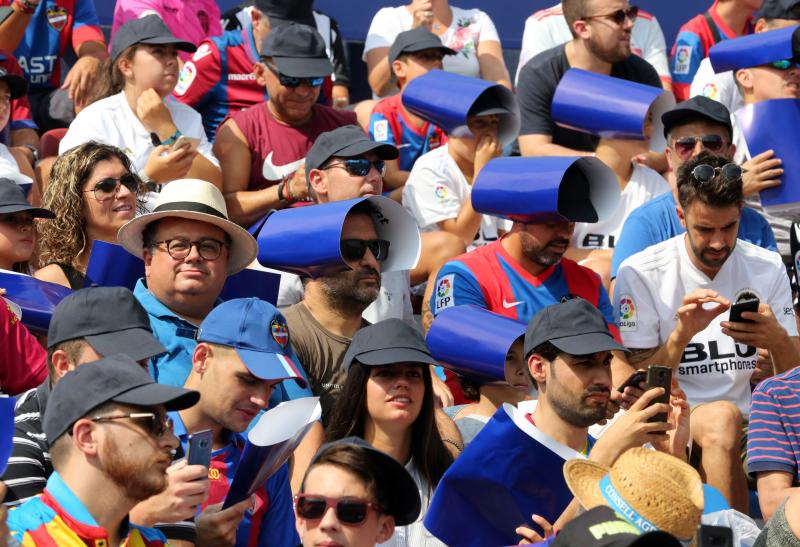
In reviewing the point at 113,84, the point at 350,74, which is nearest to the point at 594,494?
the point at 113,84

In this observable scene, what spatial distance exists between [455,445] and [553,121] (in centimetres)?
292

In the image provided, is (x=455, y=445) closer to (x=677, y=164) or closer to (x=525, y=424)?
(x=525, y=424)

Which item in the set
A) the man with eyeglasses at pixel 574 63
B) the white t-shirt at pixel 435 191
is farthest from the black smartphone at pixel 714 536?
the man with eyeglasses at pixel 574 63

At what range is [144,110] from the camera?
6648 mm

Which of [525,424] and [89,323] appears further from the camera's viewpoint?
[525,424]

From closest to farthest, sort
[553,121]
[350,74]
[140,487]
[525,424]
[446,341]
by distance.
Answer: [140,487], [525,424], [446,341], [553,121], [350,74]

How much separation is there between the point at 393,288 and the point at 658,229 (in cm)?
119

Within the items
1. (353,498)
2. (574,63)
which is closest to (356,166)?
(574,63)

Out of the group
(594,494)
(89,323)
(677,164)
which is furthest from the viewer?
(677,164)

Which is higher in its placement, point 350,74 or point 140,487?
point 140,487

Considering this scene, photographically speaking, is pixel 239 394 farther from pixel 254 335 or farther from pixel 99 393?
pixel 99 393

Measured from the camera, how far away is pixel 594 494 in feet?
12.6

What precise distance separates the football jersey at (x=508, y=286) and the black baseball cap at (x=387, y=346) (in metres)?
0.98

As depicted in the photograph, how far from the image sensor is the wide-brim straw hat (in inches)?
205
